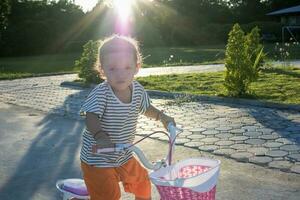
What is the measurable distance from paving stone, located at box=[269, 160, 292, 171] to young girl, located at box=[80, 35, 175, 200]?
249cm

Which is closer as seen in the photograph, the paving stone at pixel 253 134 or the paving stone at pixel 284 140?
the paving stone at pixel 284 140

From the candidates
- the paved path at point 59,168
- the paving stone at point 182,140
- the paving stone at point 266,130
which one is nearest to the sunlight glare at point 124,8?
the paved path at point 59,168

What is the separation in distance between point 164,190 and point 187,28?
158ft

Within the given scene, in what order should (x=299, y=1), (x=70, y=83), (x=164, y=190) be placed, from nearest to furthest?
1. (x=164, y=190)
2. (x=70, y=83)
3. (x=299, y=1)

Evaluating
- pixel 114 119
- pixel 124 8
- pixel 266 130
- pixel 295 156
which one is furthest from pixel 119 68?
pixel 124 8

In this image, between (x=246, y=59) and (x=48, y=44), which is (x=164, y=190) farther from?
(x=48, y=44)

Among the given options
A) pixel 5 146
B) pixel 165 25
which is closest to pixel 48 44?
pixel 165 25

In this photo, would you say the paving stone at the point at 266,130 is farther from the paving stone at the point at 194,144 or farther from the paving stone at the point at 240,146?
the paving stone at the point at 194,144

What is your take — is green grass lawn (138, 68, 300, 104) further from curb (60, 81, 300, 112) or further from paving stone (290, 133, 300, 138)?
paving stone (290, 133, 300, 138)

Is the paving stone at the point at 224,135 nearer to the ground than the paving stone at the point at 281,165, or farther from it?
nearer to the ground

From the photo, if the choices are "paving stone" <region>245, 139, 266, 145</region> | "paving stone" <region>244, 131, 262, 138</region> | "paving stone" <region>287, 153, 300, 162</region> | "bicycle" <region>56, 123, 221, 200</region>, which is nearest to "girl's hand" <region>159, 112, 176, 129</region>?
"bicycle" <region>56, 123, 221, 200</region>

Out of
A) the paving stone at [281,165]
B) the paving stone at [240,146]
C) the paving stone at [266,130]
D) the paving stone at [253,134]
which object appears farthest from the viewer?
the paving stone at [266,130]

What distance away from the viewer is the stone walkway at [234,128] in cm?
585

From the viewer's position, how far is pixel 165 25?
4819cm
